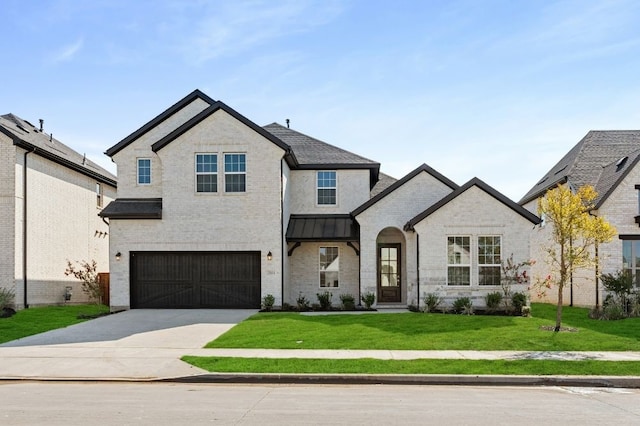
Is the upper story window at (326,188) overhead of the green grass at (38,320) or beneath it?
overhead

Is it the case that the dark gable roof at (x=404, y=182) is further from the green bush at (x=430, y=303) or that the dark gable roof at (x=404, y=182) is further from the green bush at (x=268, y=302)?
the green bush at (x=268, y=302)

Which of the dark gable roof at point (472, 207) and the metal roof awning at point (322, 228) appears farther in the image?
the metal roof awning at point (322, 228)

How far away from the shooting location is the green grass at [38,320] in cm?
1716

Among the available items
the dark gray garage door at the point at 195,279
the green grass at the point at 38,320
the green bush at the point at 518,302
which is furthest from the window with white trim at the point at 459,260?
the green grass at the point at 38,320

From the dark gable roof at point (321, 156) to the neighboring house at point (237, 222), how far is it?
6.04 ft

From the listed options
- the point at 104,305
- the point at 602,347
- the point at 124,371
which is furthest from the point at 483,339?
the point at 104,305

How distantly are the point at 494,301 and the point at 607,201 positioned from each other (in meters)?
6.53

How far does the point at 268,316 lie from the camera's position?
65.6 feet

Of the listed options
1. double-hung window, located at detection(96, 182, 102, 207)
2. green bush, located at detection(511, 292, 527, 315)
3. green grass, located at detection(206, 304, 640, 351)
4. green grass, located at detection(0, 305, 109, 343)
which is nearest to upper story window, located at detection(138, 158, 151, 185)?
green grass, located at detection(0, 305, 109, 343)

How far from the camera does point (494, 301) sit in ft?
67.8

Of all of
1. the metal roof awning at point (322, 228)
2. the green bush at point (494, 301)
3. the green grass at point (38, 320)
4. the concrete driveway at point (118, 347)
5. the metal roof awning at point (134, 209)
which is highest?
the metal roof awning at point (134, 209)

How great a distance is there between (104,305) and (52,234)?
408 centimetres

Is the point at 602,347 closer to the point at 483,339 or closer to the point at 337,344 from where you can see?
the point at 483,339

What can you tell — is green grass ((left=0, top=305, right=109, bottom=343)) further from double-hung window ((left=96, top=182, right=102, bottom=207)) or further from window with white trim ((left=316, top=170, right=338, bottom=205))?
window with white trim ((left=316, top=170, right=338, bottom=205))
